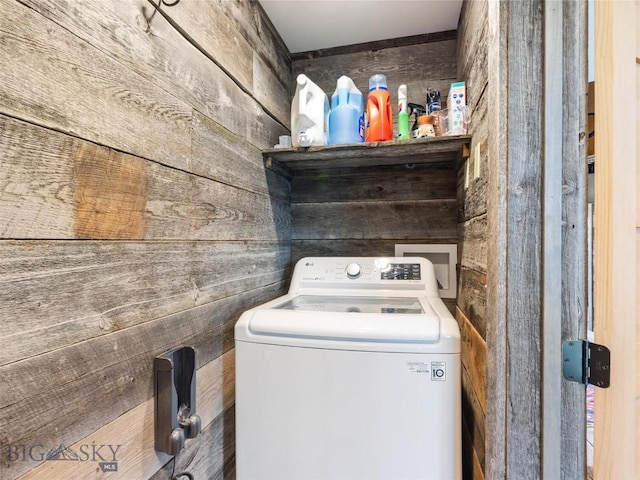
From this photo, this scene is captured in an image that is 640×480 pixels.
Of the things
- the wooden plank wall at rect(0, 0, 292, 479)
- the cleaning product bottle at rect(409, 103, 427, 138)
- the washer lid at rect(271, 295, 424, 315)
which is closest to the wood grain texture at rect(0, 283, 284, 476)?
the wooden plank wall at rect(0, 0, 292, 479)

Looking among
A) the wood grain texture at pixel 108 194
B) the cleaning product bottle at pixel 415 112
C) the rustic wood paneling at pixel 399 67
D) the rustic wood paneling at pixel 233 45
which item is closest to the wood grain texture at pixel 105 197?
the wood grain texture at pixel 108 194

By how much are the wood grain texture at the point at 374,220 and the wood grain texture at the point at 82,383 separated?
93 centimetres

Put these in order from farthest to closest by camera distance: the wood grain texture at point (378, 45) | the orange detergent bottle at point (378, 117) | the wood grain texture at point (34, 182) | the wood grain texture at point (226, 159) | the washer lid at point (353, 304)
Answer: the wood grain texture at point (378, 45)
the orange detergent bottle at point (378, 117)
the washer lid at point (353, 304)
the wood grain texture at point (226, 159)
the wood grain texture at point (34, 182)

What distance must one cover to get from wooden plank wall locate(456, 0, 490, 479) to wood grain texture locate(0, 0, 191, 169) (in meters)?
0.94

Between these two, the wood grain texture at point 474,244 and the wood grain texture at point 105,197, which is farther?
the wood grain texture at point 474,244

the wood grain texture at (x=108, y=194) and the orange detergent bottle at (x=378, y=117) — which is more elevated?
the orange detergent bottle at (x=378, y=117)

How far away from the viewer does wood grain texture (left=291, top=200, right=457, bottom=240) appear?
166 cm

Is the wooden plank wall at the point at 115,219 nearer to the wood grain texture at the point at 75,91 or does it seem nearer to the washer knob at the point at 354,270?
the wood grain texture at the point at 75,91

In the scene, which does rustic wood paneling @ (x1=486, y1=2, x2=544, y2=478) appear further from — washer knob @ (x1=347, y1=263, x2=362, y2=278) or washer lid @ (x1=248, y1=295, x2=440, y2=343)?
washer knob @ (x1=347, y1=263, x2=362, y2=278)

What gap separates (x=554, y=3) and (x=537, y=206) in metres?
0.48

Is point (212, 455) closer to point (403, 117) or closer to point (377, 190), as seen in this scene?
point (377, 190)

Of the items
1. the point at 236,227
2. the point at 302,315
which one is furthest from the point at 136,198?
the point at 302,315

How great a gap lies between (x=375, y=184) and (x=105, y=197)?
1299 millimetres

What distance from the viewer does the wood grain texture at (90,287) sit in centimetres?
55
